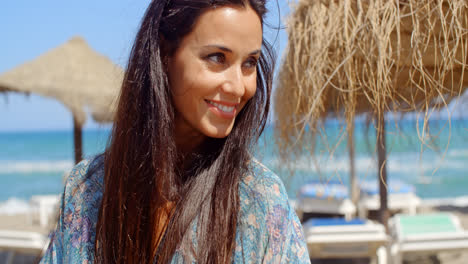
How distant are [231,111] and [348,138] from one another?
76cm

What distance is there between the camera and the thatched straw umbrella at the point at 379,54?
1352mm

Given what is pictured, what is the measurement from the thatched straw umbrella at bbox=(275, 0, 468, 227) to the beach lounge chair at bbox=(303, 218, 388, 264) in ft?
8.16

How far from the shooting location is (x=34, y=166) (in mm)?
28547

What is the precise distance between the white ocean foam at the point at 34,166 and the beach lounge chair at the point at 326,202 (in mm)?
22128

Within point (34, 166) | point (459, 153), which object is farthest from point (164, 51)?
point (34, 166)

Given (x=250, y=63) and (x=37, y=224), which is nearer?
(x=250, y=63)

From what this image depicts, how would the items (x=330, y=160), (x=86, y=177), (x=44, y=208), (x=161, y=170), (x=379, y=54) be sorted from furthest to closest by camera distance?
(x=44, y=208)
(x=330, y=160)
(x=379, y=54)
(x=86, y=177)
(x=161, y=170)

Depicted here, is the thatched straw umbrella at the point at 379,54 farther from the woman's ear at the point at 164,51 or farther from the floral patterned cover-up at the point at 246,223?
the woman's ear at the point at 164,51

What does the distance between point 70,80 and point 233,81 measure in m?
4.97

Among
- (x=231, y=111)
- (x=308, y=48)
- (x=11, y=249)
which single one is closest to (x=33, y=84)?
(x=11, y=249)

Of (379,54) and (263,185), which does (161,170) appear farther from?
(379,54)

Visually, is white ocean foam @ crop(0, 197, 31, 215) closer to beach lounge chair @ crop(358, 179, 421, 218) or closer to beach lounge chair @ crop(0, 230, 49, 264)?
beach lounge chair @ crop(0, 230, 49, 264)


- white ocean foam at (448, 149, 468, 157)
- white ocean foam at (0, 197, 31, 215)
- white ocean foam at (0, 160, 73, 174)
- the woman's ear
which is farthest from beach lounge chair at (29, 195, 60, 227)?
white ocean foam at (448, 149, 468, 157)

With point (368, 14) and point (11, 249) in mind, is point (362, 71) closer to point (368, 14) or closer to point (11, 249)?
point (368, 14)
